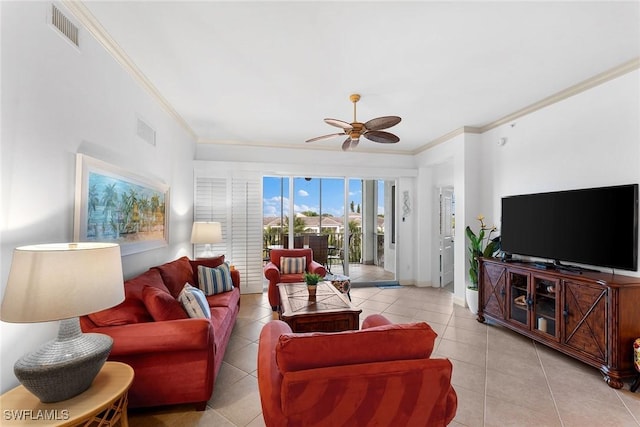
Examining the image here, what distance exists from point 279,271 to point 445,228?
357cm

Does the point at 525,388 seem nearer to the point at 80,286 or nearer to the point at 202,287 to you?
the point at 80,286

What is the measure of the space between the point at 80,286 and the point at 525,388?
126 inches

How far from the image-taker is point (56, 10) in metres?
1.80

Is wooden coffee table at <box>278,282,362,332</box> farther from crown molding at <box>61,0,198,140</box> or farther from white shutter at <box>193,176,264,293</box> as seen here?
crown molding at <box>61,0,198,140</box>

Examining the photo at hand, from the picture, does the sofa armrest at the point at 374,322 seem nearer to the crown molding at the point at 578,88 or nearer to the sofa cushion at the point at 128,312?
the sofa cushion at the point at 128,312

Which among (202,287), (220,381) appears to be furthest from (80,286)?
(202,287)

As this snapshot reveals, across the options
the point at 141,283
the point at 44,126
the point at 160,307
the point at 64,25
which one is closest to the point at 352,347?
the point at 160,307

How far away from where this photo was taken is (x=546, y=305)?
9.76 feet

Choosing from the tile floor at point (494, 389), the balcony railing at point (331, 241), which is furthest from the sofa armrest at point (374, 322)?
the balcony railing at point (331, 241)

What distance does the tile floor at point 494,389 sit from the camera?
6.44ft

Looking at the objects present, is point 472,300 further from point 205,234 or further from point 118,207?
point 118,207

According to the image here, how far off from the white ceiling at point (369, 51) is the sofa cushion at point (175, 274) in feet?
6.67

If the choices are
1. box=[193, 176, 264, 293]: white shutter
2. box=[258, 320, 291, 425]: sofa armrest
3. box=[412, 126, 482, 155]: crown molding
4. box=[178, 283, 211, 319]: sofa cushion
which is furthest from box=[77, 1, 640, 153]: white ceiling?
box=[258, 320, 291, 425]: sofa armrest

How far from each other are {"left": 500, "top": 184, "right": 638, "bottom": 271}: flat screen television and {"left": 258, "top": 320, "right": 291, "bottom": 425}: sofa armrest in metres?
3.09
